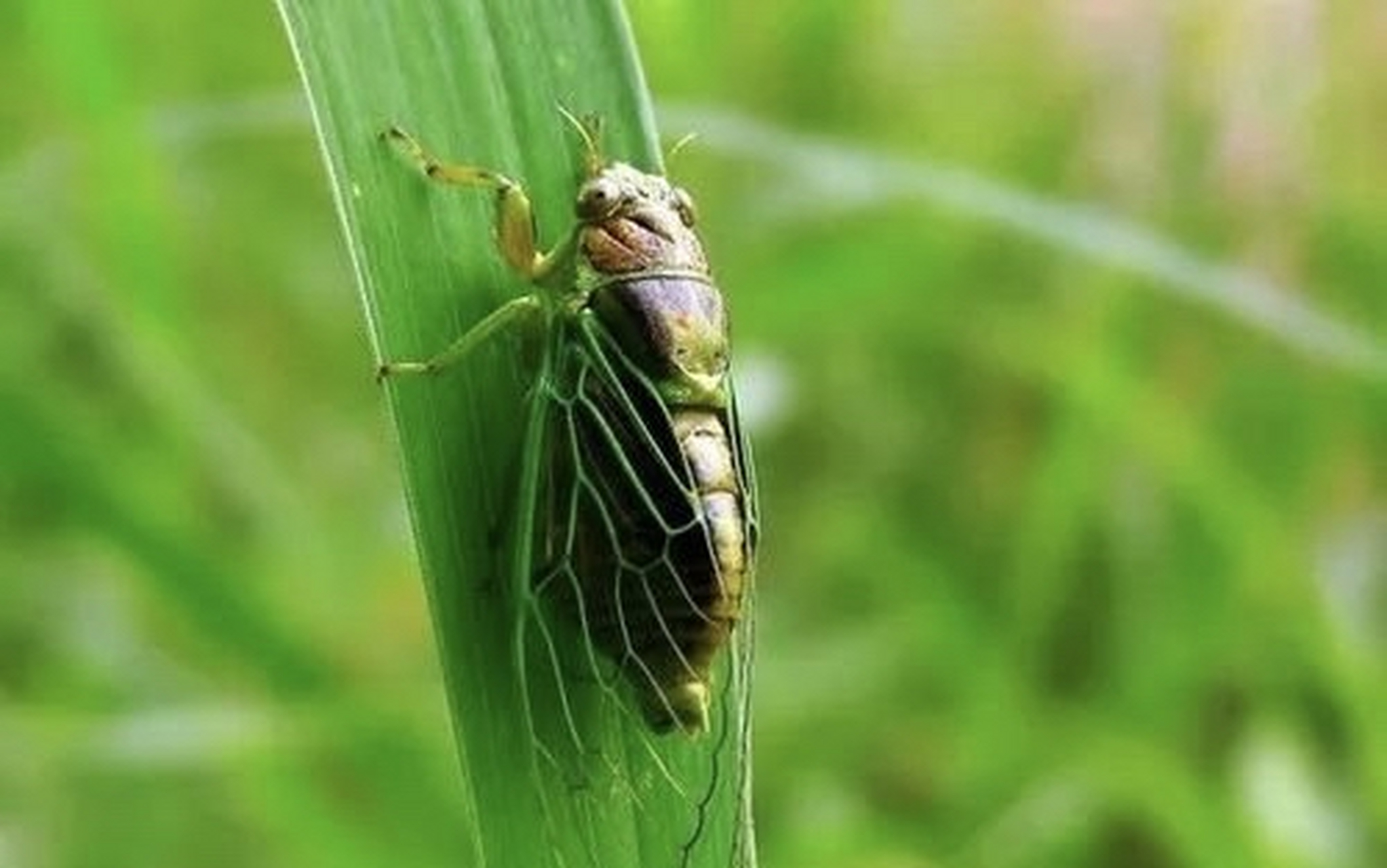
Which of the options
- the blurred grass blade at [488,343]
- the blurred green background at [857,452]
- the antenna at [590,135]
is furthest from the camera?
the blurred green background at [857,452]

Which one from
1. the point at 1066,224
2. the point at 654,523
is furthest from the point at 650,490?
the point at 1066,224

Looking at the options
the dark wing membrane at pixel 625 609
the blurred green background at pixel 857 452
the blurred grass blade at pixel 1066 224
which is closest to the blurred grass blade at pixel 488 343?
the dark wing membrane at pixel 625 609

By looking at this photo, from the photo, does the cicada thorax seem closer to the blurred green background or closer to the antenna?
the antenna

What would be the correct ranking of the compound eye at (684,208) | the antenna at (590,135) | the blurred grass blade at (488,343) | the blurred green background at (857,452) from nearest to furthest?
the blurred grass blade at (488,343), the antenna at (590,135), the compound eye at (684,208), the blurred green background at (857,452)

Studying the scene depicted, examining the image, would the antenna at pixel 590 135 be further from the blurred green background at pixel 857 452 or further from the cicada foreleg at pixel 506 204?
the blurred green background at pixel 857 452

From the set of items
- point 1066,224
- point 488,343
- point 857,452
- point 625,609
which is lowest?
point 857,452

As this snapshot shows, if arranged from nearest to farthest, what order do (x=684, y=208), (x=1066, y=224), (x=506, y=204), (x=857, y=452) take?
(x=506, y=204) < (x=684, y=208) < (x=1066, y=224) < (x=857, y=452)

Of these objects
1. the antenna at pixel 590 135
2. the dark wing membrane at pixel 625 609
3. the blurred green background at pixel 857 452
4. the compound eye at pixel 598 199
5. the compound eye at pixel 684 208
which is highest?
the antenna at pixel 590 135

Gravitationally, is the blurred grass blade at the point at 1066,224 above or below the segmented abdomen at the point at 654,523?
below

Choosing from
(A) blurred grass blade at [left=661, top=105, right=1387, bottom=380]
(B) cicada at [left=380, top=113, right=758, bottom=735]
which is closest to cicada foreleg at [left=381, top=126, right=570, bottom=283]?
(B) cicada at [left=380, top=113, right=758, bottom=735]

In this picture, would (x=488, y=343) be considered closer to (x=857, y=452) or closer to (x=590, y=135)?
(x=590, y=135)
